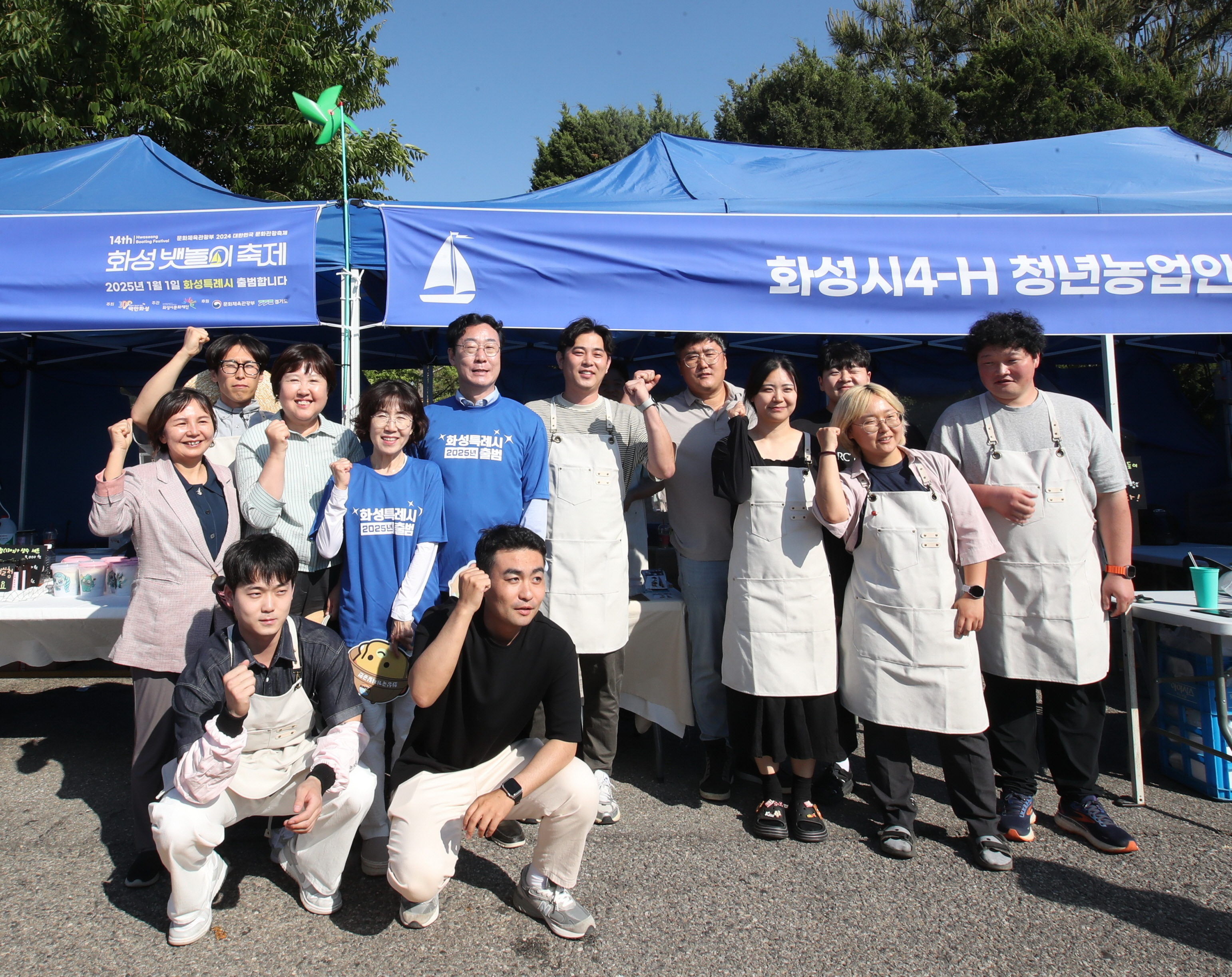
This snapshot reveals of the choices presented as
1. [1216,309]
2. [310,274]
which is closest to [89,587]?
[310,274]

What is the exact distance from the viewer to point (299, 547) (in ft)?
8.40

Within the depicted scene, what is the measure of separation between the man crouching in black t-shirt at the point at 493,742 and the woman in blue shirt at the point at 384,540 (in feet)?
0.96

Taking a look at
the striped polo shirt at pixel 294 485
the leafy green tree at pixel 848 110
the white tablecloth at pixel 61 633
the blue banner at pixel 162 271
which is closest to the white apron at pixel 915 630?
the striped polo shirt at pixel 294 485

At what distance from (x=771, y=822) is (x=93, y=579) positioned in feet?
9.23

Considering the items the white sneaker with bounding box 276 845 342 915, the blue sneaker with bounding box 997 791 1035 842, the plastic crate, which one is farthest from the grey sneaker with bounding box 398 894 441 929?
Answer: the plastic crate

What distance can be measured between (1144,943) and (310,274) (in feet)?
11.3

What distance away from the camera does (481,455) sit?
2.66 m

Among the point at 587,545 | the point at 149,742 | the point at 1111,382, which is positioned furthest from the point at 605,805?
the point at 1111,382

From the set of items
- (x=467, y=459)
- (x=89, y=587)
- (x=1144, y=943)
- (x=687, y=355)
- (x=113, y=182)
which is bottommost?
(x=1144, y=943)

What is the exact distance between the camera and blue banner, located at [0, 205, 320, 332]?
3045 millimetres

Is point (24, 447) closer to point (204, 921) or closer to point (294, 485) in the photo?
point (294, 485)

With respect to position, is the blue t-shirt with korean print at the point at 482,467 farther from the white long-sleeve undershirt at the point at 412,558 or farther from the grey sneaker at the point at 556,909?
the grey sneaker at the point at 556,909

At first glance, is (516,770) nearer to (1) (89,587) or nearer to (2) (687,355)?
(2) (687,355)

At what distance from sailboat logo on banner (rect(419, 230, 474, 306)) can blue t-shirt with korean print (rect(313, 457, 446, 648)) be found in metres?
0.93
